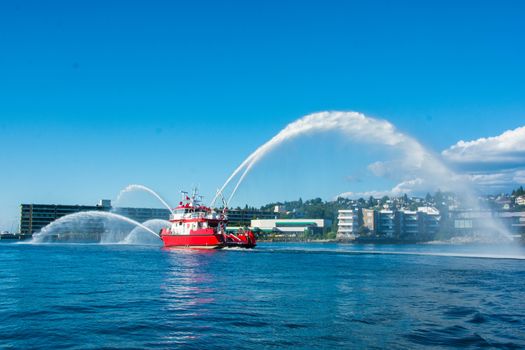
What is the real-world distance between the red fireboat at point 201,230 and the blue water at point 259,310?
3849cm

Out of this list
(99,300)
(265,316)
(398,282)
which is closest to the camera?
(265,316)

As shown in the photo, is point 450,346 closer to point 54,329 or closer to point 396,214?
point 54,329

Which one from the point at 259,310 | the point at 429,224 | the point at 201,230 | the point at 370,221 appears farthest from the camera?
the point at 370,221

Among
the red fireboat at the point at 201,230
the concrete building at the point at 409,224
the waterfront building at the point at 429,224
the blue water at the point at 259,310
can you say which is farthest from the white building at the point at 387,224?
the blue water at the point at 259,310

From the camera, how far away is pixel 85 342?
1891 cm

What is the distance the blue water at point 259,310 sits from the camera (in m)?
19.4

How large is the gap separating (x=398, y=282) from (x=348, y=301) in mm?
10422

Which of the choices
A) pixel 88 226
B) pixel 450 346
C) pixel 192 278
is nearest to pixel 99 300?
pixel 192 278

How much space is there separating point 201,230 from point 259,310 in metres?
57.8

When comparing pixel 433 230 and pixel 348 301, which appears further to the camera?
pixel 433 230

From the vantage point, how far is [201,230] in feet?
270

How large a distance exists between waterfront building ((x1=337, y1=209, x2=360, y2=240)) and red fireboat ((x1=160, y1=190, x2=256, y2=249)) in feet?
359

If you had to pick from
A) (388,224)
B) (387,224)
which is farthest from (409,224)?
(387,224)

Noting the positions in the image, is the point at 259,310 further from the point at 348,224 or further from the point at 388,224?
the point at 388,224
